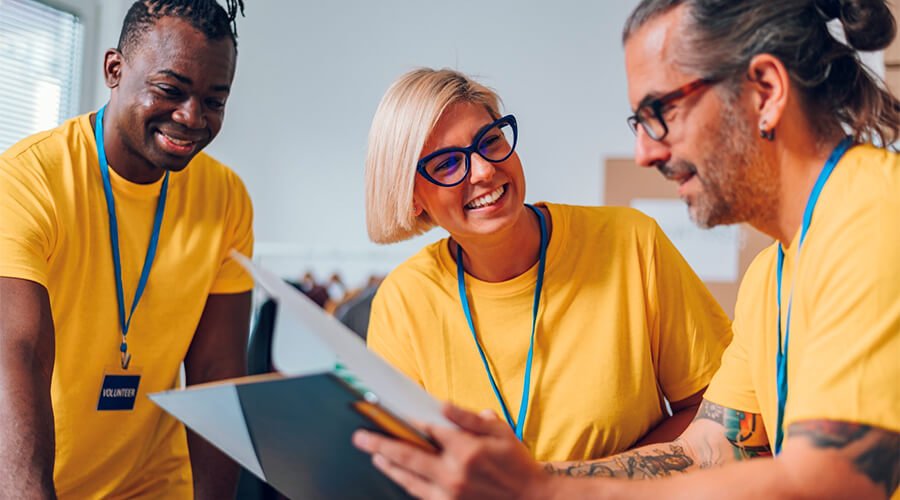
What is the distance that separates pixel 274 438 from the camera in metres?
0.95

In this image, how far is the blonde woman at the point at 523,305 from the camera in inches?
59.8

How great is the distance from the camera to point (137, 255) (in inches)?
68.0

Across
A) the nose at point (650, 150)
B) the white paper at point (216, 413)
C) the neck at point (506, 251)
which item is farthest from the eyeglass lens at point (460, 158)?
the white paper at point (216, 413)

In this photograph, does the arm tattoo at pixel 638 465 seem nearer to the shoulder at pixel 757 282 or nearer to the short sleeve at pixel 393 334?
the shoulder at pixel 757 282

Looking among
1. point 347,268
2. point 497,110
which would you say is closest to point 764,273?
point 497,110

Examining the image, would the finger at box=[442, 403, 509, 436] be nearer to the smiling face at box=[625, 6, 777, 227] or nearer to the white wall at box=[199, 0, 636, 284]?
the smiling face at box=[625, 6, 777, 227]

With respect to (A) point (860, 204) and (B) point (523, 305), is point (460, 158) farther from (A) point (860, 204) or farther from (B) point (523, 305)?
(A) point (860, 204)

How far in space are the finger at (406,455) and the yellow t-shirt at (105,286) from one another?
0.95 m

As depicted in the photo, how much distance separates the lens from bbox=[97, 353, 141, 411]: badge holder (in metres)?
1.65

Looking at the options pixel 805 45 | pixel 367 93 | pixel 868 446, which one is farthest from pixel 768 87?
pixel 367 93

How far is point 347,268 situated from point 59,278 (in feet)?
7.39

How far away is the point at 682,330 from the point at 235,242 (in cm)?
113

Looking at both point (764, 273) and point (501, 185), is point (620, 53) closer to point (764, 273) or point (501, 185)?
point (501, 185)

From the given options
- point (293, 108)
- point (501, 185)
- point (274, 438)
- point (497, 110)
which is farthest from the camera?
point (293, 108)
